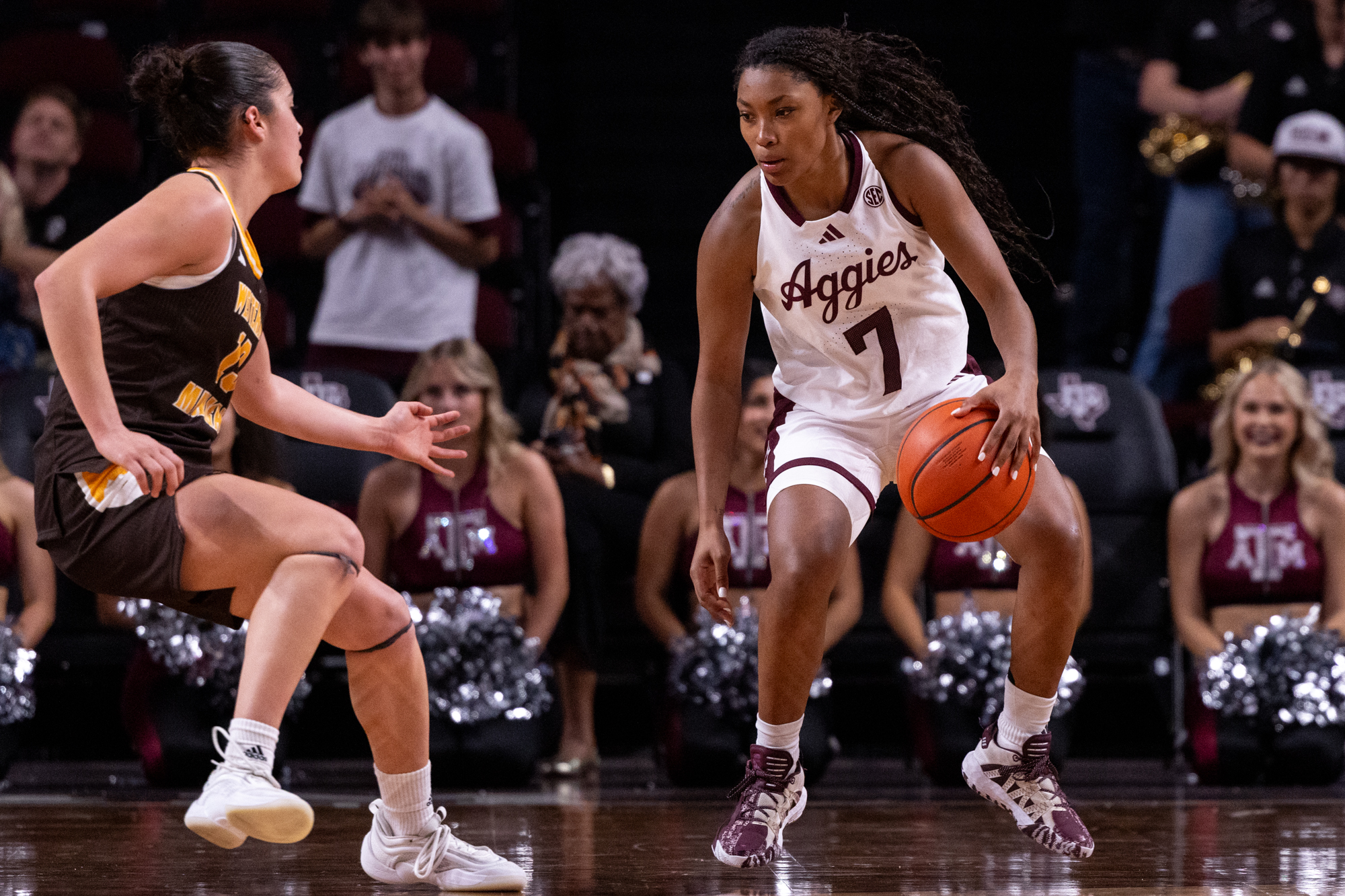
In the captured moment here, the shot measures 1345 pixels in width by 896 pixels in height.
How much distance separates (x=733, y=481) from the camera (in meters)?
4.96

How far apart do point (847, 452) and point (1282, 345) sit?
293cm

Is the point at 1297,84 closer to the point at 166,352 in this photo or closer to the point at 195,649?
the point at 195,649

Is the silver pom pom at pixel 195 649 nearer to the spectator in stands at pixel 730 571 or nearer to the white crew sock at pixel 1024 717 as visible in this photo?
the spectator in stands at pixel 730 571

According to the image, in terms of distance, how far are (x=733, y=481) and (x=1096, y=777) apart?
1431 millimetres

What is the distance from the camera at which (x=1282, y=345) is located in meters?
5.46

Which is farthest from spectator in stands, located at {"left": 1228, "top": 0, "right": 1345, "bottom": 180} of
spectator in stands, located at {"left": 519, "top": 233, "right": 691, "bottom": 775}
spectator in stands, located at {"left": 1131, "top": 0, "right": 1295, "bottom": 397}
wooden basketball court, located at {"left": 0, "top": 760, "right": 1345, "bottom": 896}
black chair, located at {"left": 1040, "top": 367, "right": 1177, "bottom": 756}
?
wooden basketball court, located at {"left": 0, "top": 760, "right": 1345, "bottom": 896}

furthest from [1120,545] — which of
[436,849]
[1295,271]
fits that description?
[436,849]

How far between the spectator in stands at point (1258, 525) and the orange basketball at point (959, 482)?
2179 mm

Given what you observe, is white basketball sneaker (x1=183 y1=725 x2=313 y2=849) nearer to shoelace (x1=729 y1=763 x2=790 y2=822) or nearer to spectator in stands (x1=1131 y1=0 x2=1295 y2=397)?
shoelace (x1=729 y1=763 x2=790 y2=822)

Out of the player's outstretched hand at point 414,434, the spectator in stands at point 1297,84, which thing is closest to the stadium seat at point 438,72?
the spectator in stands at point 1297,84

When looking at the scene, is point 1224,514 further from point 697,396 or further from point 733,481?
point 697,396

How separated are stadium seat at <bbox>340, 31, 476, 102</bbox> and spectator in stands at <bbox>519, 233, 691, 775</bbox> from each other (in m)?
1.44

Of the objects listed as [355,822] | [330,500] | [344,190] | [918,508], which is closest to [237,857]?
[355,822]

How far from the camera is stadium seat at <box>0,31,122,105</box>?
6.49 meters
